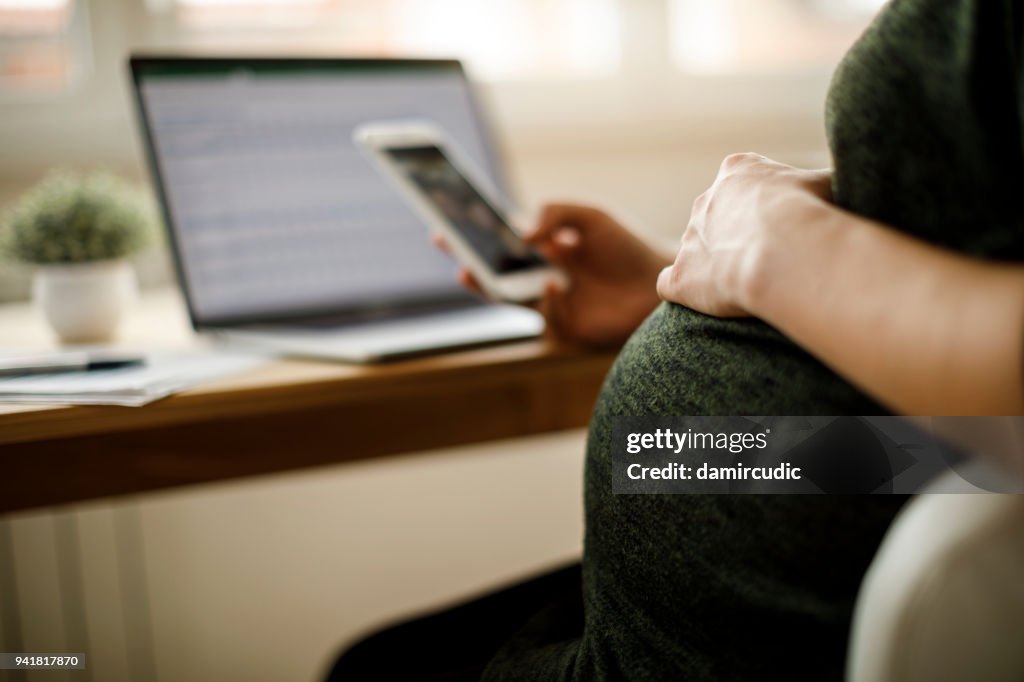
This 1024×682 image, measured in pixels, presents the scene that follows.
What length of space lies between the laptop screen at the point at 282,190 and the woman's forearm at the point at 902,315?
63 cm

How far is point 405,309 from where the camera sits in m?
0.95

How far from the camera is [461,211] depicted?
0.81 meters

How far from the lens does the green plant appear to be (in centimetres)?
89

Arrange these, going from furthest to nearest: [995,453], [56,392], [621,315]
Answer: [621,315], [56,392], [995,453]

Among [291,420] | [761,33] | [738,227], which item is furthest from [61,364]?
[761,33]

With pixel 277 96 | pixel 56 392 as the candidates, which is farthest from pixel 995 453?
pixel 277 96

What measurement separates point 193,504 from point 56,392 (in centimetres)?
70

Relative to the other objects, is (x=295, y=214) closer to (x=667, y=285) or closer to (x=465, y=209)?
(x=465, y=209)

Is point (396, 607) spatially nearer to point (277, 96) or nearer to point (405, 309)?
point (405, 309)

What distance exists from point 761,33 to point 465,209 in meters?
1.18

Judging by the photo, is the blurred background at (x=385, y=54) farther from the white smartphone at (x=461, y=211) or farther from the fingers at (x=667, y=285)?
the fingers at (x=667, y=285)

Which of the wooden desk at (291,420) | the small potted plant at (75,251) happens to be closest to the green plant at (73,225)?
the small potted plant at (75,251)

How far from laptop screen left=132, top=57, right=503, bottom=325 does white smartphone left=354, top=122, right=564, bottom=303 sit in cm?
14

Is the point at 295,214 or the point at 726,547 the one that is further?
the point at 295,214
